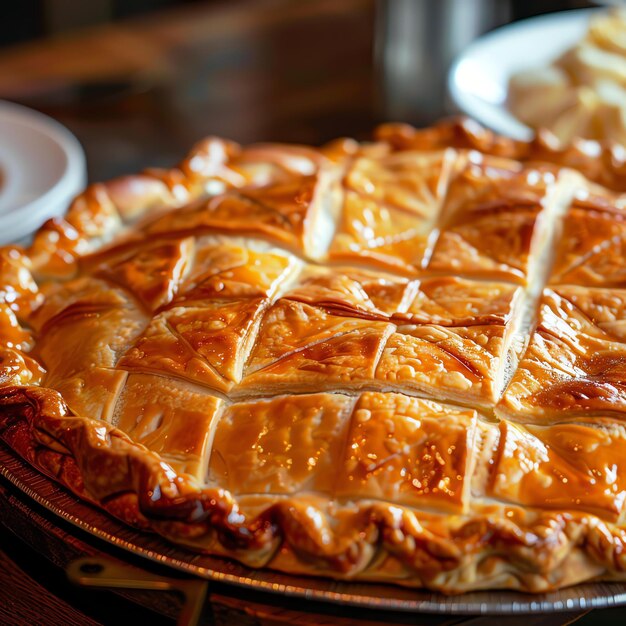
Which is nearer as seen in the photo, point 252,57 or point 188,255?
point 188,255

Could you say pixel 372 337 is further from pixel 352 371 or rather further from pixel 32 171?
Answer: pixel 32 171

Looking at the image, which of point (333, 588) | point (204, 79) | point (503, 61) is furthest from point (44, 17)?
point (333, 588)

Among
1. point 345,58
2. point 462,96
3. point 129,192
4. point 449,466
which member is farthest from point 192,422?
point 345,58

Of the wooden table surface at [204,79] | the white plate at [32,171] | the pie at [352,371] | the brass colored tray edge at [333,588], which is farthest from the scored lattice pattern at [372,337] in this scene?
the wooden table surface at [204,79]

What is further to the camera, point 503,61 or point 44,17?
point 44,17

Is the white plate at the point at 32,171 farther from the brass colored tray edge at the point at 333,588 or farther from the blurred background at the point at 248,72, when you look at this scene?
the brass colored tray edge at the point at 333,588

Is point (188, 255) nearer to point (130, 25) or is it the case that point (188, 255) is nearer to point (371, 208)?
point (371, 208)
